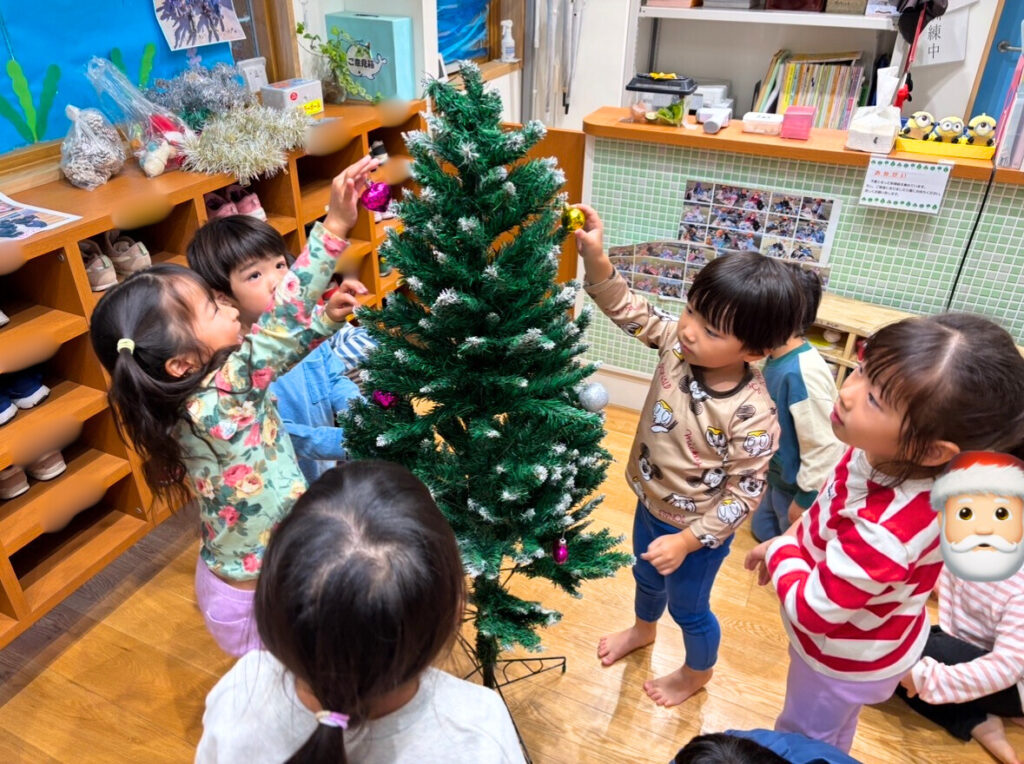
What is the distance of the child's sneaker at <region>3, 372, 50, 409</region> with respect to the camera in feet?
5.79

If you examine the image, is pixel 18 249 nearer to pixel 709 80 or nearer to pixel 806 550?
pixel 806 550

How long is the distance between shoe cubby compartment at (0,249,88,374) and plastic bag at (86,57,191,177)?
0.41 meters

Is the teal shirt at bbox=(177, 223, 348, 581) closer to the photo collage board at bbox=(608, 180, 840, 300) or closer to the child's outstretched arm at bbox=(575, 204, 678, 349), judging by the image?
the child's outstretched arm at bbox=(575, 204, 678, 349)

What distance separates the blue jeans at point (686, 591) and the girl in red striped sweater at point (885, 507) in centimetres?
22

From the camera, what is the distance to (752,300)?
3.98ft

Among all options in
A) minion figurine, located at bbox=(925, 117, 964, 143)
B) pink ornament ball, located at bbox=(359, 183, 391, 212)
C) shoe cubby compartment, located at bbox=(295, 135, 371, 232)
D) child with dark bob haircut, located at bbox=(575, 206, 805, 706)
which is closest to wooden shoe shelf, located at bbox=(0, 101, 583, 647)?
shoe cubby compartment, located at bbox=(295, 135, 371, 232)

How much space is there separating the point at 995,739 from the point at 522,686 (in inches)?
42.3

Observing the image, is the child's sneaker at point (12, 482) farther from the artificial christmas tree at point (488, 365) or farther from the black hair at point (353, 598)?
the black hair at point (353, 598)

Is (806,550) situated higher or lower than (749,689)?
higher

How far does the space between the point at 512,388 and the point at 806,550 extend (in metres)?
0.59

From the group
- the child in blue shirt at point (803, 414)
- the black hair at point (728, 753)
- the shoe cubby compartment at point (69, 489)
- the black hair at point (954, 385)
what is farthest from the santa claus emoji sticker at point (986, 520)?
the shoe cubby compartment at point (69, 489)

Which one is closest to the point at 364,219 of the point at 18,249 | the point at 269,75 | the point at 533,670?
the point at 269,75

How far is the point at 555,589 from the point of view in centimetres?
200

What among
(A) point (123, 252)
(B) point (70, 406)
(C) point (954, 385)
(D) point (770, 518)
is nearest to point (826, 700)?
(C) point (954, 385)
